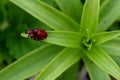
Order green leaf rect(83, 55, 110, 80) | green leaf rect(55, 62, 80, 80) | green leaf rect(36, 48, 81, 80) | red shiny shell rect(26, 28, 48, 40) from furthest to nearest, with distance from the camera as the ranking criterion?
green leaf rect(55, 62, 80, 80) < green leaf rect(83, 55, 110, 80) < green leaf rect(36, 48, 81, 80) < red shiny shell rect(26, 28, 48, 40)

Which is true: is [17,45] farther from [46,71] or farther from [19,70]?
[46,71]

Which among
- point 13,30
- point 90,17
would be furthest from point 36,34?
point 13,30

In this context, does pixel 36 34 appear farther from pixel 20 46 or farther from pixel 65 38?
pixel 20 46

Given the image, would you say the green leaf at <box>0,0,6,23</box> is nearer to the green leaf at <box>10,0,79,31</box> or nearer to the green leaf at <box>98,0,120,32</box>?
the green leaf at <box>10,0,79,31</box>

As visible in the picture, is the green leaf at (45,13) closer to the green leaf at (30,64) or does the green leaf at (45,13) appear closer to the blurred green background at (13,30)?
the green leaf at (30,64)

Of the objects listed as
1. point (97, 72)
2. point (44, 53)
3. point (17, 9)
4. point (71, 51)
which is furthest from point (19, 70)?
point (17, 9)

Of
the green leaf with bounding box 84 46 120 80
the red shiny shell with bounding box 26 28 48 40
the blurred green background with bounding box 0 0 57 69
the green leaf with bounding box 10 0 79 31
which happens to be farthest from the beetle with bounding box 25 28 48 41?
the blurred green background with bounding box 0 0 57 69
